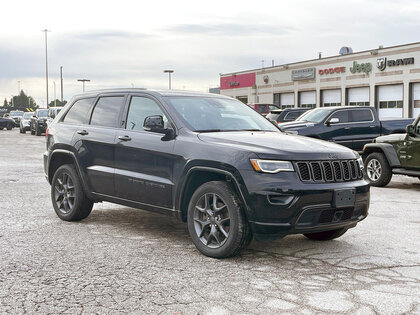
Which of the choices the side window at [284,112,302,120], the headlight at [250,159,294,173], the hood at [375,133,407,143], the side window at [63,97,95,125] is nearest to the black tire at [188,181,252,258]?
the headlight at [250,159,294,173]

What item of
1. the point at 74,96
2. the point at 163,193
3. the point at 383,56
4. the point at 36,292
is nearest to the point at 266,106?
the point at 383,56

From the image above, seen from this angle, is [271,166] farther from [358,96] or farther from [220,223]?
[358,96]

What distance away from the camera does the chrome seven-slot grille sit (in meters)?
5.35

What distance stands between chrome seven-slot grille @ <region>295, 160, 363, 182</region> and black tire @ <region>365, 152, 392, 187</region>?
6314 millimetres

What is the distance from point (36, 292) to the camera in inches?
176

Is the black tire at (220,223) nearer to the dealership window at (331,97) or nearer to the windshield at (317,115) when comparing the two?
the windshield at (317,115)

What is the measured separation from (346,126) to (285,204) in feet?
41.5

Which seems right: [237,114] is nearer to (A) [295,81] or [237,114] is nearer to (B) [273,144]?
(B) [273,144]

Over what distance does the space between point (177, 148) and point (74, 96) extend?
2.82m

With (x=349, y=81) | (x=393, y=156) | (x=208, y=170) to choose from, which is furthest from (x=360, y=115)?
(x=349, y=81)

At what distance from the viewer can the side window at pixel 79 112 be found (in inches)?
297

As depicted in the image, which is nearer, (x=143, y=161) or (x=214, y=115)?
(x=143, y=161)

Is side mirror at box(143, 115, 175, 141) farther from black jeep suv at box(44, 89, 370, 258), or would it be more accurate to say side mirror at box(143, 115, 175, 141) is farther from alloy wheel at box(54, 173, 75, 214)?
alloy wheel at box(54, 173, 75, 214)

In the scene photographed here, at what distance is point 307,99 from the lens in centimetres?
5206
